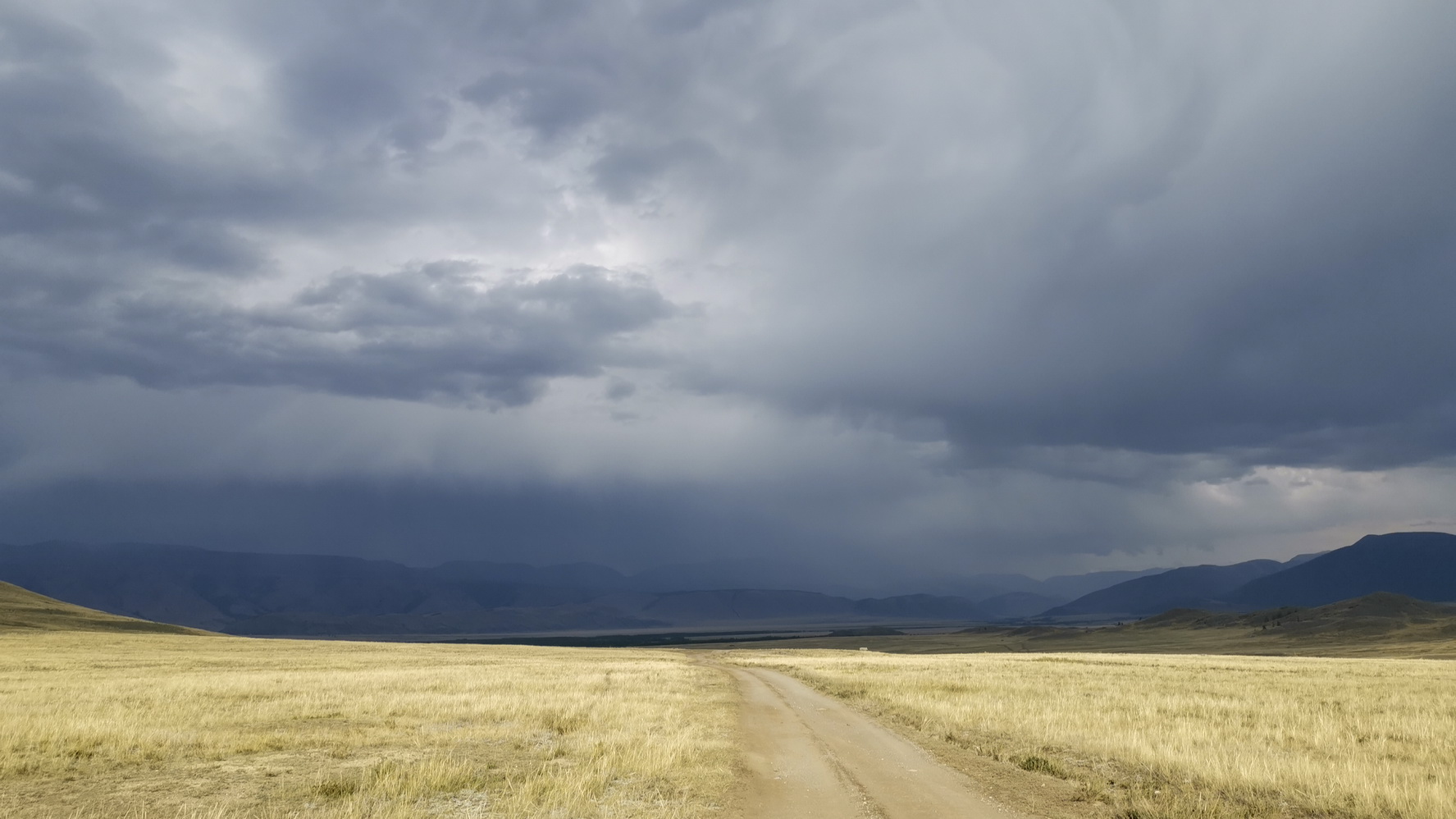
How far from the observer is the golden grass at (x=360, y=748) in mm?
13141

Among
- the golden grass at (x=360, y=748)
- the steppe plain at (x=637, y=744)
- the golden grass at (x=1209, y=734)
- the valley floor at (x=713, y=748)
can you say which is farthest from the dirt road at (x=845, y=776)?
the golden grass at (x=1209, y=734)

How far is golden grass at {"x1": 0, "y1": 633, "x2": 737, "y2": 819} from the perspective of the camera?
13.1 m

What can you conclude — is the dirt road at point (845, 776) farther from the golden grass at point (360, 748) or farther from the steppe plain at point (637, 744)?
the golden grass at point (360, 748)

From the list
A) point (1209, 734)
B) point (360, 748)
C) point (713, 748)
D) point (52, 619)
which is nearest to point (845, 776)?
point (713, 748)

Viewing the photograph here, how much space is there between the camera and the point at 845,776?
575 inches

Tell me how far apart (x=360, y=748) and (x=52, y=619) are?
12047 centimetres

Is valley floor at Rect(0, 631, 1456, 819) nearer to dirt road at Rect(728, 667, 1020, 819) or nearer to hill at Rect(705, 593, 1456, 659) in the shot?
dirt road at Rect(728, 667, 1020, 819)

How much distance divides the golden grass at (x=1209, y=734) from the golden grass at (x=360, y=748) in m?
6.50

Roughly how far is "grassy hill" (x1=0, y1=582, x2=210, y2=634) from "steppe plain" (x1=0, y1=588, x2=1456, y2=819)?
261ft


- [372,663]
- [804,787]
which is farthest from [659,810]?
[372,663]

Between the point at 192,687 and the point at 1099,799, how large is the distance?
33093 millimetres

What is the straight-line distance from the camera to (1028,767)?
16.1m

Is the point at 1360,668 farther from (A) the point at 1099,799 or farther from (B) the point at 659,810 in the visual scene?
(B) the point at 659,810

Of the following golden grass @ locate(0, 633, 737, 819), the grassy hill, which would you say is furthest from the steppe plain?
the grassy hill
